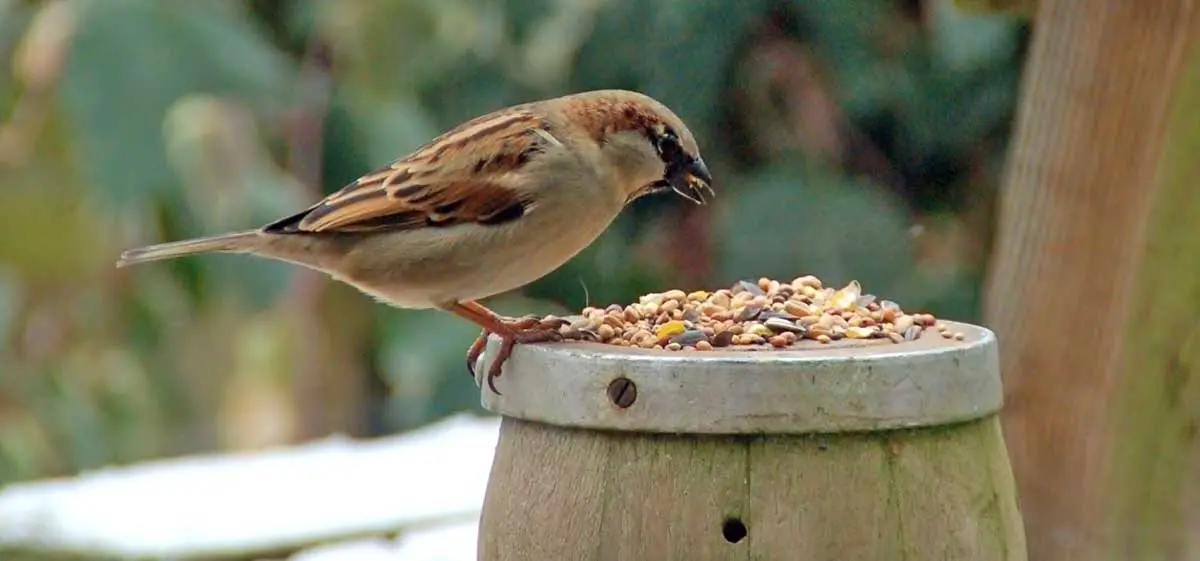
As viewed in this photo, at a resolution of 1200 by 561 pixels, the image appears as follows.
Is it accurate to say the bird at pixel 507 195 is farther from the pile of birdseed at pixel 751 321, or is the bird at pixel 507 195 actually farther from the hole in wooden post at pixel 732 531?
the hole in wooden post at pixel 732 531

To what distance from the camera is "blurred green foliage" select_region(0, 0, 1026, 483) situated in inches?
153

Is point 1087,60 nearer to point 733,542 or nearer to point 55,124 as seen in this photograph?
point 733,542

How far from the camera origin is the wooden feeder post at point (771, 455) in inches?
68.4

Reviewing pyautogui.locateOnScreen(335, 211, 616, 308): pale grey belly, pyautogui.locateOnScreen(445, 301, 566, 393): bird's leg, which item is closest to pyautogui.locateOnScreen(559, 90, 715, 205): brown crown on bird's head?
pyautogui.locateOnScreen(335, 211, 616, 308): pale grey belly

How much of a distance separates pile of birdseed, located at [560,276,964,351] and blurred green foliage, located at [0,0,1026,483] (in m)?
1.26

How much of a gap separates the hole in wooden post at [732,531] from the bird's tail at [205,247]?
1.39m

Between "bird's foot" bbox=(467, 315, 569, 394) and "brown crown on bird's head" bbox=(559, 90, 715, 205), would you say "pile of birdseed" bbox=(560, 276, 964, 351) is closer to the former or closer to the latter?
"bird's foot" bbox=(467, 315, 569, 394)

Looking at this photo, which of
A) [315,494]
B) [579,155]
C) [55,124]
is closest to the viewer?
[579,155]

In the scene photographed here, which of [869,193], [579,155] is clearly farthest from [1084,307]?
[869,193]

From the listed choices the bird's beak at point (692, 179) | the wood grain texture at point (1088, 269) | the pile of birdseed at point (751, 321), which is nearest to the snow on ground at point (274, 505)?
the bird's beak at point (692, 179)

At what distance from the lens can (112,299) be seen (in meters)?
5.23

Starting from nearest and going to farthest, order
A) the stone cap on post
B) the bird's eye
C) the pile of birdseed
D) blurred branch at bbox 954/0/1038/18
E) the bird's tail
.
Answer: the stone cap on post
the pile of birdseed
blurred branch at bbox 954/0/1038/18
the bird's eye
the bird's tail

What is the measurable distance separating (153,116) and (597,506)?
8.68ft

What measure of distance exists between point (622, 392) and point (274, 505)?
1.66 m
